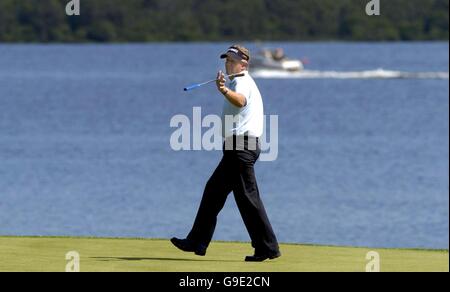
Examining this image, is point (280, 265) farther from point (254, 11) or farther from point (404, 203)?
point (254, 11)

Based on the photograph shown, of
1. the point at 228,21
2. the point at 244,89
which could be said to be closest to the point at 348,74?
the point at 228,21

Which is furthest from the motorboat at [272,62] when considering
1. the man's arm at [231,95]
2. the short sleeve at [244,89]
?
the man's arm at [231,95]

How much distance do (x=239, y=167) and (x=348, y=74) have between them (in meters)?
108

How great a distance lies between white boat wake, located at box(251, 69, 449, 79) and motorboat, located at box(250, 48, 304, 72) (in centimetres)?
47

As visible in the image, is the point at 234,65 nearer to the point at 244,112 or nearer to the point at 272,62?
the point at 244,112

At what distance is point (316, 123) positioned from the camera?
237ft

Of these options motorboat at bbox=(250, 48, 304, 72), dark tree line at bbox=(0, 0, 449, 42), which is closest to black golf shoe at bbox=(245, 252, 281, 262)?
motorboat at bbox=(250, 48, 304, 72)

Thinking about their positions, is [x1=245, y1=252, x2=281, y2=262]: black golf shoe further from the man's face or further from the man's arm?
the man's face

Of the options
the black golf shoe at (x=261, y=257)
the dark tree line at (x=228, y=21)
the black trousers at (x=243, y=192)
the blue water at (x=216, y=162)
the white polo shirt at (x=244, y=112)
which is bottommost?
the black golf shoe at (x=261, y=257)

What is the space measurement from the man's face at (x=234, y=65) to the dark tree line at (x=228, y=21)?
5544 inches

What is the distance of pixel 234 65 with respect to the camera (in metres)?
12.6

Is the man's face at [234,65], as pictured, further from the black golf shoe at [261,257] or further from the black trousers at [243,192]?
the black golf shoe at [261,257]

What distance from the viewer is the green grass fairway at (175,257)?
40.5 feet

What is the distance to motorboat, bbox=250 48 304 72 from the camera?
109 metres
